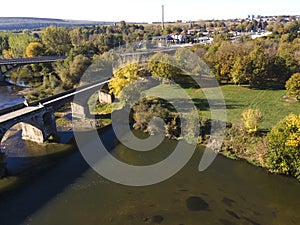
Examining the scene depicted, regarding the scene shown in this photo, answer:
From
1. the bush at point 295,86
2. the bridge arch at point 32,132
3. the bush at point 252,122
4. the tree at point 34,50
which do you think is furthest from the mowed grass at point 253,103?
the tree at point 34,50

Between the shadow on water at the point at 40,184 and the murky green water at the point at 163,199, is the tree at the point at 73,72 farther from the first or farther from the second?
the murky green water at the point at 163,199

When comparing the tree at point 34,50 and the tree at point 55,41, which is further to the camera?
the tree at point 55,41

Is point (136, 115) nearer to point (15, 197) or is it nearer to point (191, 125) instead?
point (191, 125)

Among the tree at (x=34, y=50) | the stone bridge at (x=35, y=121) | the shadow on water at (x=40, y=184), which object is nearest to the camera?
the shadow on water at (x=40, y=184)

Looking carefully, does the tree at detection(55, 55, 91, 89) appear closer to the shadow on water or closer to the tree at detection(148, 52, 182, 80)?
the tree at detection(148, 52, 182, 80)

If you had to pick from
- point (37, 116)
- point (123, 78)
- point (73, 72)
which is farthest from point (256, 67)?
point (37, 116)

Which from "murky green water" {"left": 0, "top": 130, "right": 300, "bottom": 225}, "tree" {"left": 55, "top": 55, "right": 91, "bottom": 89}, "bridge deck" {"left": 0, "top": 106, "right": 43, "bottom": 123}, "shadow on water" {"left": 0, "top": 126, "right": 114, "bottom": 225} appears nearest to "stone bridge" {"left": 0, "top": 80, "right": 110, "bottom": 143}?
"bridge deck" {"left": 0, "top": 106, "right": 43, "bottom": 123}
